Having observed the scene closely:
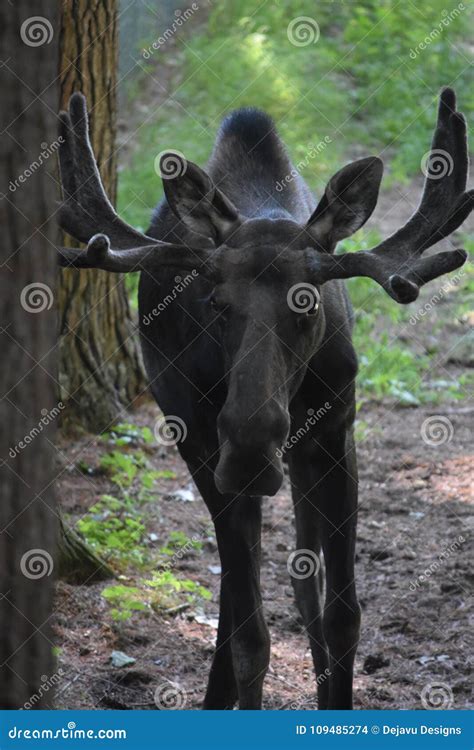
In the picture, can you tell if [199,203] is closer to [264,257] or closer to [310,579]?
[264,257]

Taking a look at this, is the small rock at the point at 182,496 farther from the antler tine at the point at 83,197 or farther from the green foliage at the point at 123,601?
the antler tine at the point at 83,197

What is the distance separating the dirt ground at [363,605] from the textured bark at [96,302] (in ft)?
1.04

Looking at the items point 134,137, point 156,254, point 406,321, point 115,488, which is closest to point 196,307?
point 156,254

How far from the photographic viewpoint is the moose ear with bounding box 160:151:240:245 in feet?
18.1

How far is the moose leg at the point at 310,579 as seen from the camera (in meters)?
6.34

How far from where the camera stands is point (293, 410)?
19.2 ft

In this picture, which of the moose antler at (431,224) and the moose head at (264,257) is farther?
the moose antler at (431,224)

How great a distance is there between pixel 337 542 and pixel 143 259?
1.75m

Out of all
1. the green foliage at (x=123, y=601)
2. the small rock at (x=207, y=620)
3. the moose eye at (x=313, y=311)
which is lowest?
the green foliage at (x=123, y=601)

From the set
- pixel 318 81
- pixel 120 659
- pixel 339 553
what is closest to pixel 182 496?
pixel 120 659

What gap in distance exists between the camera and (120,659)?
21.5ft

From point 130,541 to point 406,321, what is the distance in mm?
4749

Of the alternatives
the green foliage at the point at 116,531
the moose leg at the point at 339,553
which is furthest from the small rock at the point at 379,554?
the moose leg at the point at 339,553

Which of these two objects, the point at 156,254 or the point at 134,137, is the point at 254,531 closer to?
the point at 156,254
